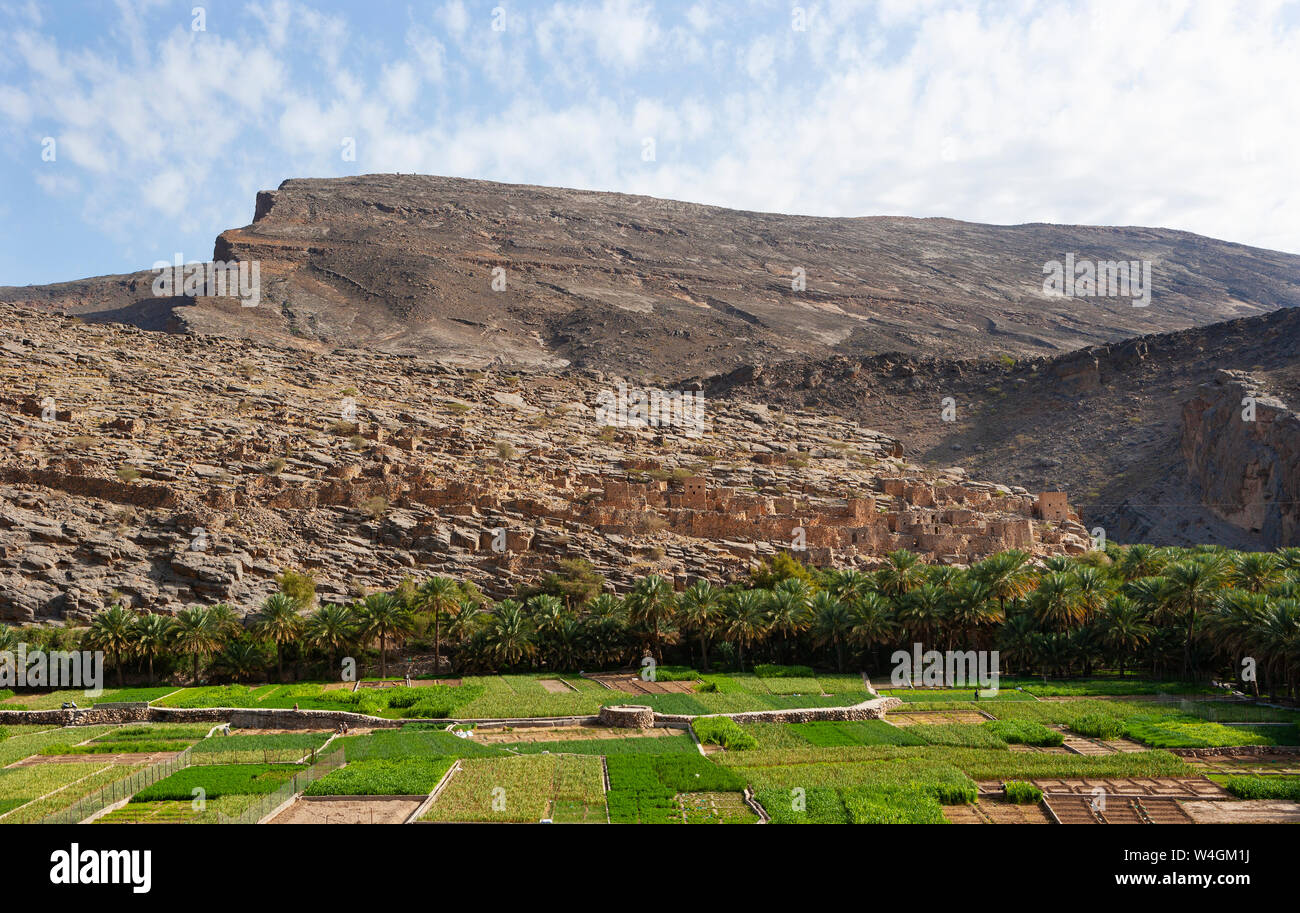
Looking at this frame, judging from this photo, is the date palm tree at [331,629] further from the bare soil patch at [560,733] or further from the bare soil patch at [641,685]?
the bare soil patch at [560,733]

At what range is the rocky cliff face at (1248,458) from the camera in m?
69.6

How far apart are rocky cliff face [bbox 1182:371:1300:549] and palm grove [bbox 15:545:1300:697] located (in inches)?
1245

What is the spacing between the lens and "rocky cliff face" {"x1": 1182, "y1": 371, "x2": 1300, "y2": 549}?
6956cm

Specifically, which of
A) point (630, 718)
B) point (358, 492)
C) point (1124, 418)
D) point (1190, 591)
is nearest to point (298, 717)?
point (630, 718)

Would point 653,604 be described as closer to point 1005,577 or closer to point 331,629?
point 331,629

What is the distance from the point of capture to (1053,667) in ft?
125

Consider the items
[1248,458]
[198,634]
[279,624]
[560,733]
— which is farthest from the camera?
[1248,458]
